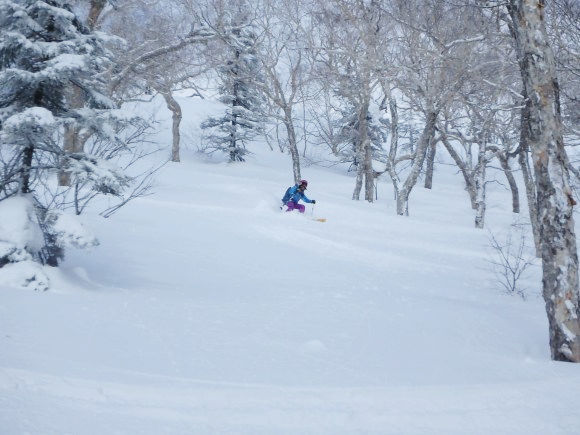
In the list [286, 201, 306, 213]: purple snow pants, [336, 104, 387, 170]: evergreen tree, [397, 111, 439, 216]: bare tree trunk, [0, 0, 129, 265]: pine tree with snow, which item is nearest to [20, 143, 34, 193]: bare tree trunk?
[0, 0, 129, 265]: pine tree with snow

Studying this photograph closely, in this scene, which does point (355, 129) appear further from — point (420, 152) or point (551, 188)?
point (551, 188)

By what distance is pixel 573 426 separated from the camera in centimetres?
321

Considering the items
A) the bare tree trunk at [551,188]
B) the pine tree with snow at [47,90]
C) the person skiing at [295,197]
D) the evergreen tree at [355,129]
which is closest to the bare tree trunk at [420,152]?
the person skiing at [295,197]

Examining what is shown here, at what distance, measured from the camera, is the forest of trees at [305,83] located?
4.92m

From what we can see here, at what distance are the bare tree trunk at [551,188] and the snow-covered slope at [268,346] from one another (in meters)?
0.40

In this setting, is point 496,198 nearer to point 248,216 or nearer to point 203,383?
point 248,216

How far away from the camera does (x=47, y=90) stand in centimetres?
597

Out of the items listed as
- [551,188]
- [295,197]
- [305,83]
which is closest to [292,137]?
[305,83]

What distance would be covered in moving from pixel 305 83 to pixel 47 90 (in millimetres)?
13619

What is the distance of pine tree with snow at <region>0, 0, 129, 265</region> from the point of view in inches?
216

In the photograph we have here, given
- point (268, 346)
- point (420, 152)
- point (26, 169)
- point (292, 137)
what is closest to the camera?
point (268, 346)

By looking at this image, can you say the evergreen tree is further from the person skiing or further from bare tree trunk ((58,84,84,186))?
bare tree trunk ((58,84,84,186))

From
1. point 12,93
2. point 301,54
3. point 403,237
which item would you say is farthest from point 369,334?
point 301,54

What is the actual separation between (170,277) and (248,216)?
5.81 m
